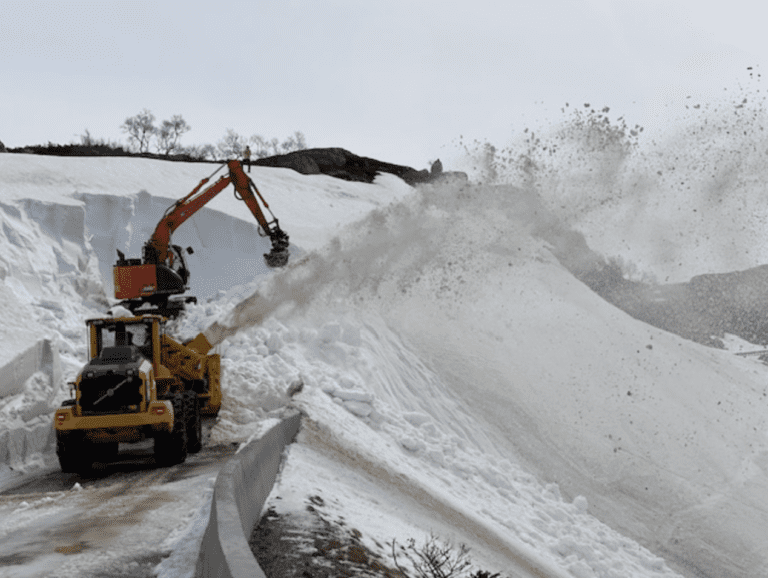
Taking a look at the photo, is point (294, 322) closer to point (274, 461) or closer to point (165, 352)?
point (165, 352)

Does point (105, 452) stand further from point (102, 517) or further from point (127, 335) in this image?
point (102, 517)

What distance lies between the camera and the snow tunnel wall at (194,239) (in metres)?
23.8

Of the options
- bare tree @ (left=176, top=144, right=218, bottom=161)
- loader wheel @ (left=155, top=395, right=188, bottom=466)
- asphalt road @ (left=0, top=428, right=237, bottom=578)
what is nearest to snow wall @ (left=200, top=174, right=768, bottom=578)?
loader wheel @ (left=155, top=395, right=188, bottom=466)

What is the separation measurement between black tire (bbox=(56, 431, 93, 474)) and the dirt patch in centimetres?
448

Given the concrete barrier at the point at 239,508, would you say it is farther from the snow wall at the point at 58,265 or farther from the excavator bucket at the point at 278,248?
the excavator bucket at the point at 278,248

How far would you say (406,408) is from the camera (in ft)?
62.5

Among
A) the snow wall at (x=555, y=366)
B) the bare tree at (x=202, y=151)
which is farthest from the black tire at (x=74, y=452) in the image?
the bare tree at (x=202, y=151)

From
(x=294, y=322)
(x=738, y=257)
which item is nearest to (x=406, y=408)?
(x=294, y=322)

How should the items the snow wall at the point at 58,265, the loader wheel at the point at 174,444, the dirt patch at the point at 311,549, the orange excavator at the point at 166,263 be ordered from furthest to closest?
the orange excavator at the point at 166,263 < the snow wall at the point at 58,265 < the loader wheel at the point at 174,444 < the dirt patch at the point at 311,549

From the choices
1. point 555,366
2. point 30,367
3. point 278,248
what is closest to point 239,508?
point 30,367

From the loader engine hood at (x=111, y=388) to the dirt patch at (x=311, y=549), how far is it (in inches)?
162

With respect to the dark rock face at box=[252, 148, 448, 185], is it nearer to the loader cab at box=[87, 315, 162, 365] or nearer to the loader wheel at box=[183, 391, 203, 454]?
the loader cab at box=[87, 315, 162, 365]

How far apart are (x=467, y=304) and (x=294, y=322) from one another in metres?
7.89

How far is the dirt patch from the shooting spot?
5.97 m
